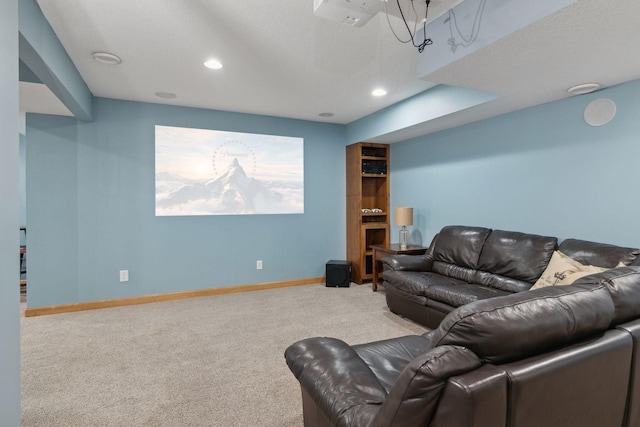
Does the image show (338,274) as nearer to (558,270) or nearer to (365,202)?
(365,202)

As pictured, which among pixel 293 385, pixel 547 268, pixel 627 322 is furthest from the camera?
pixel 547 268

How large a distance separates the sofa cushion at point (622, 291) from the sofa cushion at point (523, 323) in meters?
0.17

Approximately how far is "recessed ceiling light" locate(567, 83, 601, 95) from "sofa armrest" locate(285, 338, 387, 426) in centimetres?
282

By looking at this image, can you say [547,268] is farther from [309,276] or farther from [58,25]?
[58,25]

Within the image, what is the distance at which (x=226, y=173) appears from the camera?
4754 millimetres

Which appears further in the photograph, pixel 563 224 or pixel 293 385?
pixel 563 224

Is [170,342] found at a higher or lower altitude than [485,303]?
lower

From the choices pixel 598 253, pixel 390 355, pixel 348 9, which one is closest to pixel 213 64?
pixel 348 9

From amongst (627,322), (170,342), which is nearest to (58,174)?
(170,342)

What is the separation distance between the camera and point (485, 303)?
1114mm

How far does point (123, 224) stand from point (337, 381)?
3.85 metres

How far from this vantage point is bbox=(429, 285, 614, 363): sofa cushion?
103cm

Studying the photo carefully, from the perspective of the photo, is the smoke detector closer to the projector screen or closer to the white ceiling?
the white ceiling

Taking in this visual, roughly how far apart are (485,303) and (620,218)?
257cm
